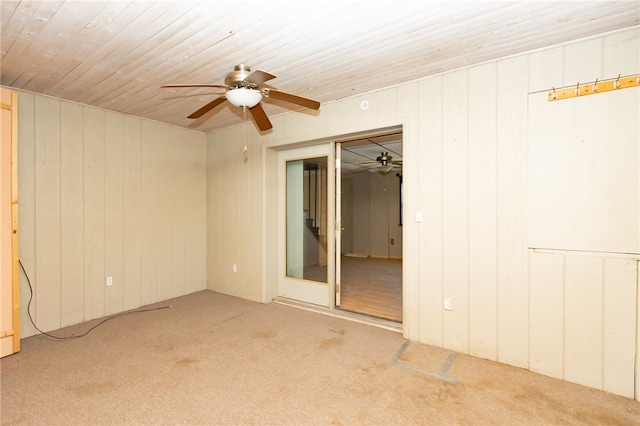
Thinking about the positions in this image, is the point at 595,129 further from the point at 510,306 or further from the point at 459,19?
the point at 510,306

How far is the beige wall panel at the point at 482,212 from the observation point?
8.58 ft

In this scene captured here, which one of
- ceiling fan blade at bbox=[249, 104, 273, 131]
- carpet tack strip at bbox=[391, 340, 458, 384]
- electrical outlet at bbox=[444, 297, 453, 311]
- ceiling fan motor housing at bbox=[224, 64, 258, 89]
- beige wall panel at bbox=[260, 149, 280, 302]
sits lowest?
carpet tack strip at bbox=[391, 340, 458, 384]

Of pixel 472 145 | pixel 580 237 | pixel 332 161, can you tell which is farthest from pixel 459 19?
pixel 332 161

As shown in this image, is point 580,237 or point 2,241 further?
point 2,241

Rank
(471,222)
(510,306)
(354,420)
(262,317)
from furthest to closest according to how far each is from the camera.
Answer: (262,317) < (471,222) < (510,306) < (354,420)

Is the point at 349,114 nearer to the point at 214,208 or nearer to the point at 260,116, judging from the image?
the point at 260,116

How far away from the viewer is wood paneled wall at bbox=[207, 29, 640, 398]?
7.23 feet

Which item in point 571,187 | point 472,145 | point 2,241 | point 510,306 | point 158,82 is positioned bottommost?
point 510,306

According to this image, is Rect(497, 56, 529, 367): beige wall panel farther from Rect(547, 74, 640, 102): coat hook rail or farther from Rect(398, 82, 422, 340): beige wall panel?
Rect(398, 82, 422, 340): beige wall panel

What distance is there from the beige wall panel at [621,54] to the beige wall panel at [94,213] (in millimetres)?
5098

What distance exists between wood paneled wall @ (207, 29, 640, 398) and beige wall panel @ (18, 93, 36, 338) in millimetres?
3317

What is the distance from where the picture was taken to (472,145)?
2703 mm

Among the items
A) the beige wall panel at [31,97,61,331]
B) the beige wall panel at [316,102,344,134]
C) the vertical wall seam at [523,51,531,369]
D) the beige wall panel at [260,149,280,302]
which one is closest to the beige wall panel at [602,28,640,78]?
the vertical wall seam at [523,51,531,369]

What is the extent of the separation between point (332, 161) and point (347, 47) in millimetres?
1629
